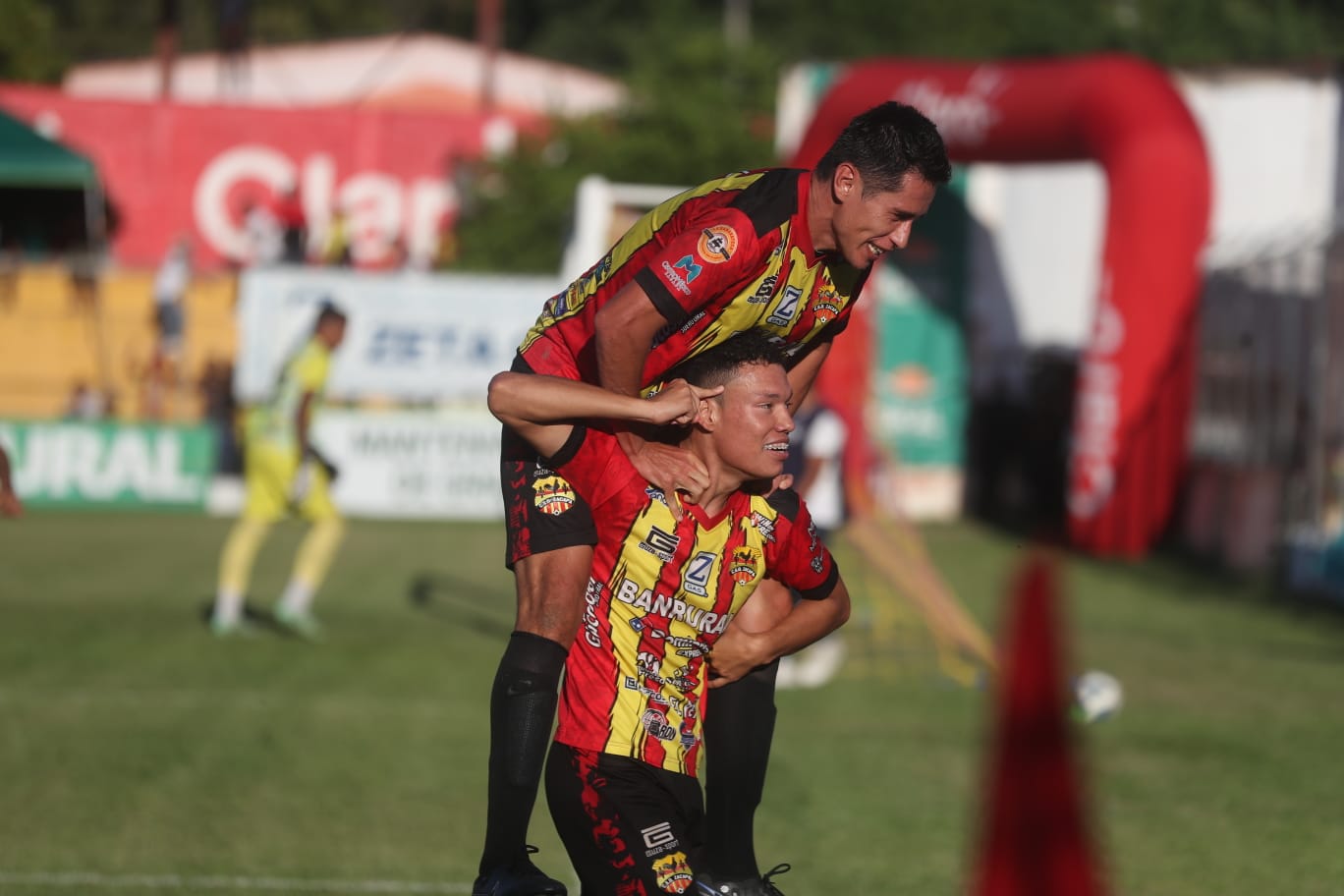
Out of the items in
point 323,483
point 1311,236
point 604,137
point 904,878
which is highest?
point 604,137

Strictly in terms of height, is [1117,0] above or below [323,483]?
above

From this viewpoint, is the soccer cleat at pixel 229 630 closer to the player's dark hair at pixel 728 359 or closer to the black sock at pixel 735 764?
the black sock at pixel 735 764

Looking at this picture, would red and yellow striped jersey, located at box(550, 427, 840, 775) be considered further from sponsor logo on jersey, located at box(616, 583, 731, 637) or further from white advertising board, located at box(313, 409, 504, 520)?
white advertising board, located at box(313, 409, 504, 520)

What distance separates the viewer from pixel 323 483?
13.3 m

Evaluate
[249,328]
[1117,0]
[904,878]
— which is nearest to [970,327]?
[249,328]

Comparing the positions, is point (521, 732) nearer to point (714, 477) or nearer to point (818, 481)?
point (714, 477)

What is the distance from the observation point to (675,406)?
4477 mm

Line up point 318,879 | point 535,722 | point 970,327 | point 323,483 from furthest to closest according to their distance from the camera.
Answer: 1. point 970,327
2. point 323,483
3. point 318,879
4. point 535,722

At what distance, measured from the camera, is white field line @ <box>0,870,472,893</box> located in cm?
671

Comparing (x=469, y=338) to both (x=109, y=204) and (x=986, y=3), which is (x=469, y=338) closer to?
(x=109, y=204)

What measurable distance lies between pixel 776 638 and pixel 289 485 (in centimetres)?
888

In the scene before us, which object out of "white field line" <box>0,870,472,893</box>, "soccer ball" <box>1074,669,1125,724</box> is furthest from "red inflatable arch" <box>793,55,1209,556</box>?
"white field line" <box>0,870,472,893</box>

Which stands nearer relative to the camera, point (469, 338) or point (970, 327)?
point (469, 338)

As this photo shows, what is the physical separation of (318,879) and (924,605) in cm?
617
